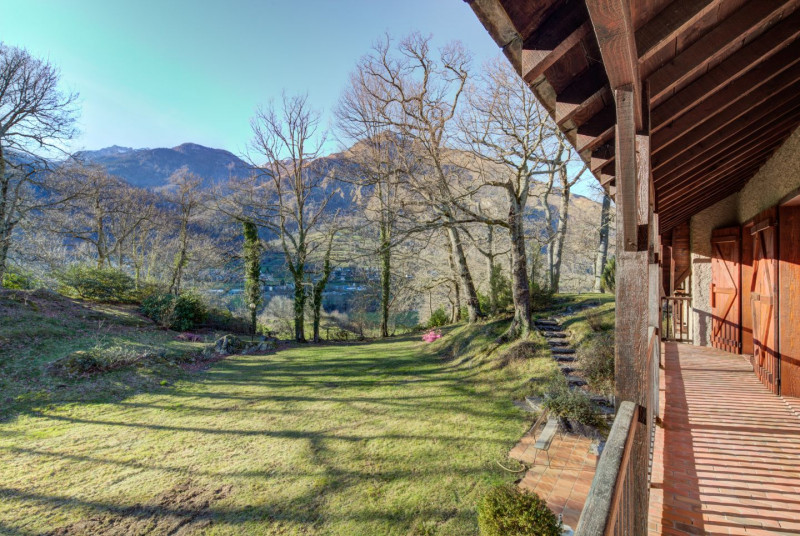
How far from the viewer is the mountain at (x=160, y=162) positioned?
46.7m

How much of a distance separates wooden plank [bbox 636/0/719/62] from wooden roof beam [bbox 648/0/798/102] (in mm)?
377

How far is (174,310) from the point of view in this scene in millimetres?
13617

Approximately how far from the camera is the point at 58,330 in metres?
9.71

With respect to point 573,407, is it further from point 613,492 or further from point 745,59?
point 613,492

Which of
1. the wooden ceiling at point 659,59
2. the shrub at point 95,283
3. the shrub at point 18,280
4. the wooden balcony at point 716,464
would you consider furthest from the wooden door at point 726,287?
the shrub at point 18,280

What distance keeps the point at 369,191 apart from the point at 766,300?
14.6 metres

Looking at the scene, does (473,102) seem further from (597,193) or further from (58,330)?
(58,330)

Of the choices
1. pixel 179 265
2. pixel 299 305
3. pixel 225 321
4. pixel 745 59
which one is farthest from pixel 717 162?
pixel 179 265

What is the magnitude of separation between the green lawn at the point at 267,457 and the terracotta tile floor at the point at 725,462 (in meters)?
1.59

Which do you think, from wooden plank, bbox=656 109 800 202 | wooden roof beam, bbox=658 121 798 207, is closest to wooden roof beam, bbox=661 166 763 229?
wooden roof beam, bbox=658 121 798 207

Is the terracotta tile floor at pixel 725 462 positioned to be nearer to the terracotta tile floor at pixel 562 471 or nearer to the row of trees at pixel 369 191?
the terracotta tile floor at pixel 562 471

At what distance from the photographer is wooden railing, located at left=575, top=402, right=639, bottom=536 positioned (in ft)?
3.22

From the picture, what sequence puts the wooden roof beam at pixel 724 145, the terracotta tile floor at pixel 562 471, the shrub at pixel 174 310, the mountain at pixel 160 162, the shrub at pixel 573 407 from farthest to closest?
1. the mountain at pixel 160 162
2. the shrub at pixel 174 310
3. the shrub at pixel 573 407
4. the wooden roof beam at pixel 724 145
5. the terracotta tile floor at pixel 562 471

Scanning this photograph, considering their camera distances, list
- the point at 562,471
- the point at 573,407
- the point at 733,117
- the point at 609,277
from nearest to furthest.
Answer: the point at 733,117, the point at 562,471, the point at 573,407, the point at 609,277
